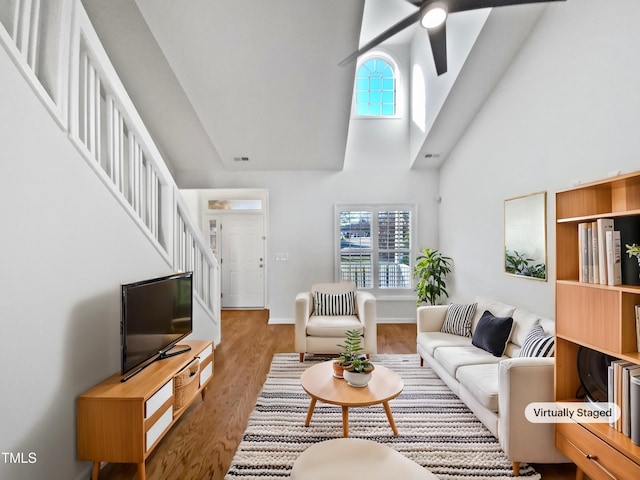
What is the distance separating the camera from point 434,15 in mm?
2205

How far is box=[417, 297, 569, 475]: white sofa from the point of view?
1.93m

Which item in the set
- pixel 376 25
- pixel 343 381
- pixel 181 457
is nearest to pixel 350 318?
pixel 343 381

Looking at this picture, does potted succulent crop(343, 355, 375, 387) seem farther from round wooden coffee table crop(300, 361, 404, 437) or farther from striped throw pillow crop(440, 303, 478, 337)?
striped throw pillow crop(440, 303, 478, 337)

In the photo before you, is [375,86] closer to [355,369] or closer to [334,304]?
[334,304]

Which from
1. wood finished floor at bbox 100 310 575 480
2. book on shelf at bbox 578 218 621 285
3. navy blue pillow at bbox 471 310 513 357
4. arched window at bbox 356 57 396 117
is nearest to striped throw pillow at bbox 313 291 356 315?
wood finished floor at bbox 100 310 575 480

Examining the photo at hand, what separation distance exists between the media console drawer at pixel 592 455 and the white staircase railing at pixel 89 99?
3071mm

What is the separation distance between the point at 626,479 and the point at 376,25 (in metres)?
5.16

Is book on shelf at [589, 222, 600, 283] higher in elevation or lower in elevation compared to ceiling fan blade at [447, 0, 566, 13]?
lower

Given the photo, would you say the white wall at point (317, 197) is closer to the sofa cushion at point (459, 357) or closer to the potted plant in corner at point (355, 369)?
the sofa cushion at point (459, 357)

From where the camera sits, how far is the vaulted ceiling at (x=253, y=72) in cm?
285

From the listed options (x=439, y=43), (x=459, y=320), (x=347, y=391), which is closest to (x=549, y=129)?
(x=439, y=43)

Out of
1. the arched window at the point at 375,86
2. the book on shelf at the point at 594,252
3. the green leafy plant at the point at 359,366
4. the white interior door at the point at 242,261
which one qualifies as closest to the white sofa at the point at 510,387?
the book on shelf at the point at 594,252

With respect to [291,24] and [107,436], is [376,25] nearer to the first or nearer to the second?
[291,24]

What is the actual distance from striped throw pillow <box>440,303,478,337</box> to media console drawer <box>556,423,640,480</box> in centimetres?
144
